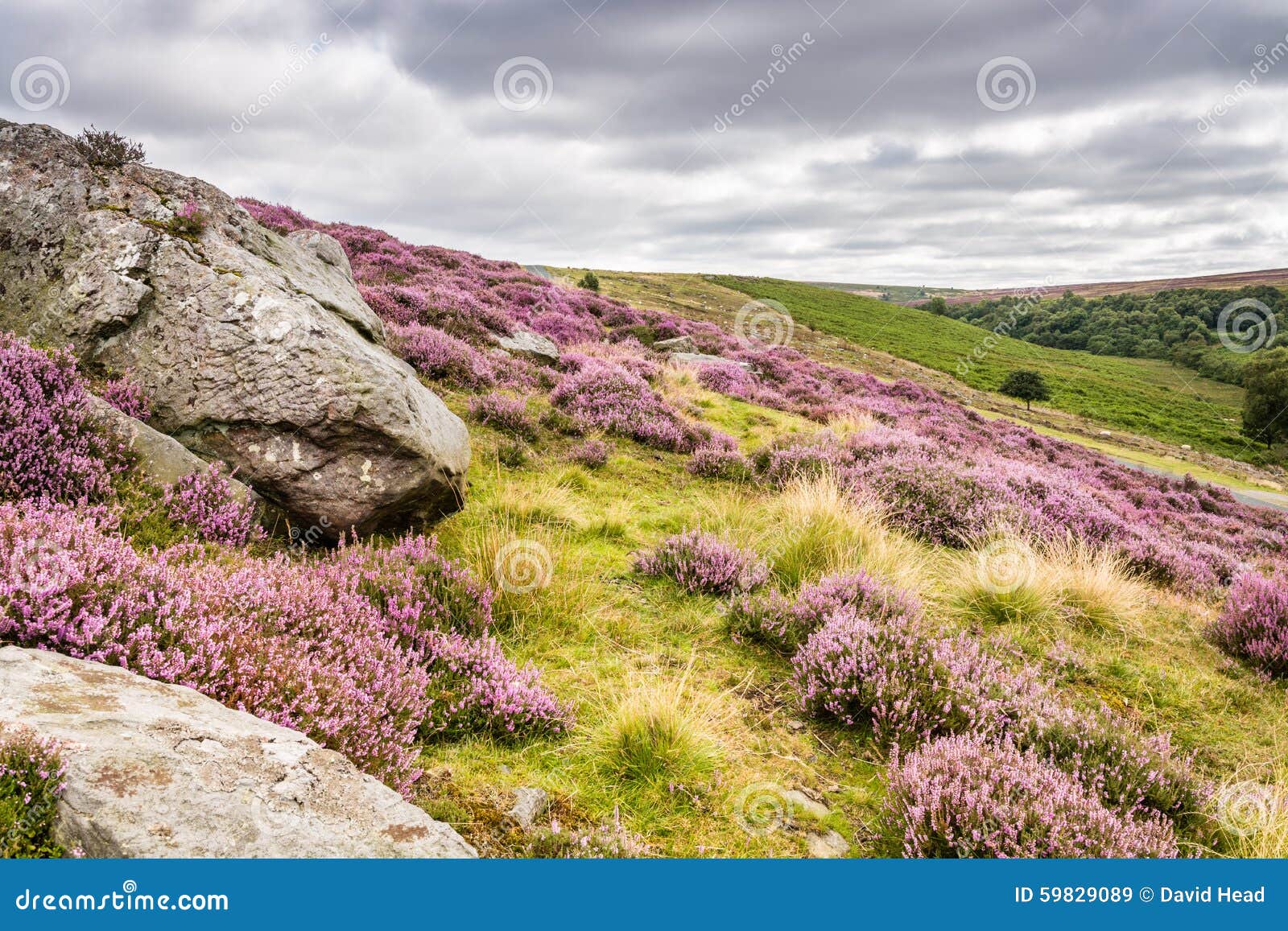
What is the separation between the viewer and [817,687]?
13.7ft

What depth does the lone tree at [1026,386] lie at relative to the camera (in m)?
53.1

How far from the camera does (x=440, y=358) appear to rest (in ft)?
33.7

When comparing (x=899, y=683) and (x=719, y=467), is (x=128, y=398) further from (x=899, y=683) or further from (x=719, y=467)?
(x=719, y=467)

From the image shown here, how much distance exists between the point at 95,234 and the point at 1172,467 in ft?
157

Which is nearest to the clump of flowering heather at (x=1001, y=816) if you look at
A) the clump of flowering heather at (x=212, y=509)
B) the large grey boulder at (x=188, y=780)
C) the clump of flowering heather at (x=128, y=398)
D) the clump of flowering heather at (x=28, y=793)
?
the large grey boulder at (x=188, y=780)

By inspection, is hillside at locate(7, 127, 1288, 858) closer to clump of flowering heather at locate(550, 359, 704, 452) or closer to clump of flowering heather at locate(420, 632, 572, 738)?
clump of flowering heather at locate(420, 632, 572, 738)

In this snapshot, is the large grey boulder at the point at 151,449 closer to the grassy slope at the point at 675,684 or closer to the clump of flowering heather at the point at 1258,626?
the grassy slope at the point at 675,684

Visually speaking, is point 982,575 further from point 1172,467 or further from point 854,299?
point 854,299

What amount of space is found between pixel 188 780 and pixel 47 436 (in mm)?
3285

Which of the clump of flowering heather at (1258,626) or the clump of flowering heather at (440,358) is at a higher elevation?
the clump of flowering heather at (440,358)

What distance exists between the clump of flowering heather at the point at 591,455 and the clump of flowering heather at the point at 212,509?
4615mm

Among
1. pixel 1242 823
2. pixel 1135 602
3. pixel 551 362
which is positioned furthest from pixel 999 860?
pixel 551 362

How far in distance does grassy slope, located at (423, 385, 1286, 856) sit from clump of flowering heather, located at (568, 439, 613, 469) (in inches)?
19.3

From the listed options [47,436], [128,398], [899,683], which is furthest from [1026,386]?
[47,436]
